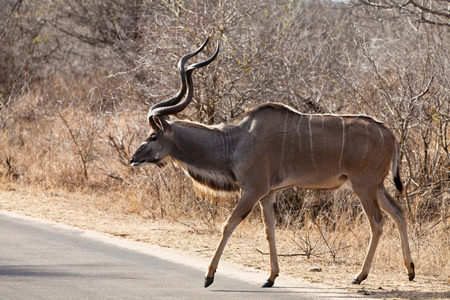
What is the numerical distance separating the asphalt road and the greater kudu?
0.46 m

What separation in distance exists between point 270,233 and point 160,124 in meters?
1.30

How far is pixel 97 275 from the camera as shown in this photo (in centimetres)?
568

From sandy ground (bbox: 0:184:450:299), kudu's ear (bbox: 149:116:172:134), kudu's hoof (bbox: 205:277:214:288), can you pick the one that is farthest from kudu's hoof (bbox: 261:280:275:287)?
kudu's ear (bbox: 149:116:172:134)

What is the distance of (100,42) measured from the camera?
58.6ft

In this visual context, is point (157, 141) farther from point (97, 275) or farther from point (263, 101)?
point (263, 101)

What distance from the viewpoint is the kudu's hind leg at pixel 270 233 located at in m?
5.56

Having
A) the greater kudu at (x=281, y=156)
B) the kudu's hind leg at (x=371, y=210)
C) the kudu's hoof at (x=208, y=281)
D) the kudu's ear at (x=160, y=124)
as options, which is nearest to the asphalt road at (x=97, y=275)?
the kudu's hoof at (x=208, y=281)

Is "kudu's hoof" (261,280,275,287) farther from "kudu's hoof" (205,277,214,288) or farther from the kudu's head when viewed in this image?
the kudu's head

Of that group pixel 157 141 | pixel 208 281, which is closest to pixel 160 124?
pixel 157 141

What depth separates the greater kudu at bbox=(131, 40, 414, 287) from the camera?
18.7 ft

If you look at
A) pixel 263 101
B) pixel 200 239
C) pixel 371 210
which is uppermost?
pixel 263 101

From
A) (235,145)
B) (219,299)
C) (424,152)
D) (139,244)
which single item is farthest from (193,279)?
(424,152)

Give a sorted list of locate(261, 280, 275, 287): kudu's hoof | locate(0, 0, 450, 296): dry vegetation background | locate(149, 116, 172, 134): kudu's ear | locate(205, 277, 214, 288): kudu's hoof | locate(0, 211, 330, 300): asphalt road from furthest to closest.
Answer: locate(0, 0, 450, 296): dry vegetation background → locate(149, 116, 172, 134): kudu's ear → locate(261, 280, 275, 287): kudu's hoof → locate(205, 277, 214, 288): kudu's hoof → locate(0, 211, 330, 300): asphalt road

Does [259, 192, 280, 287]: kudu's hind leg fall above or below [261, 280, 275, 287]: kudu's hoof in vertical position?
above
